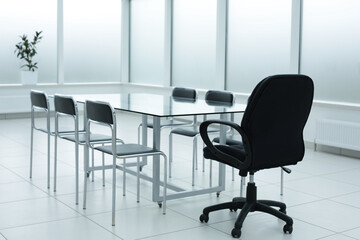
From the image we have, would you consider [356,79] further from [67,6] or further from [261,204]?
[67,6]

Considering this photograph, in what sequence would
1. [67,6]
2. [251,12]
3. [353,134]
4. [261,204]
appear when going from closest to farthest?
1. [261,204]
2. [353,134]
3. [251,12]
4. [67,6]

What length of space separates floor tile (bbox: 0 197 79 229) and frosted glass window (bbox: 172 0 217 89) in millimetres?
4789

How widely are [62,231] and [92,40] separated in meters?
7.16

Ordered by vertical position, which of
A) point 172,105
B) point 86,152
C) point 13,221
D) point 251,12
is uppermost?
point 251,12

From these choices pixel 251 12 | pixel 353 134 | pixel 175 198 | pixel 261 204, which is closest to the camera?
pixel 261 204

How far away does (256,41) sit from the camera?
758 centimetres

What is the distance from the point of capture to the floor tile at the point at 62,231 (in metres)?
3.31

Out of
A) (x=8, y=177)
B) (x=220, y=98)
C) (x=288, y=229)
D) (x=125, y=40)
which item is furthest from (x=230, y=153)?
(x=125, y=40)

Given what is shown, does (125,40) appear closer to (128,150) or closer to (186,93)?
(186,93)

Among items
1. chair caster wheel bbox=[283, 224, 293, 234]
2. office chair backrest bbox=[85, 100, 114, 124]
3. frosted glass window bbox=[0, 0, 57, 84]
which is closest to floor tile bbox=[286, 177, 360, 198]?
chair caster wheel bbox=[283, 224, 293, 234]

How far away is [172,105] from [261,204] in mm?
1238

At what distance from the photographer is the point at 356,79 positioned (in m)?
6.17

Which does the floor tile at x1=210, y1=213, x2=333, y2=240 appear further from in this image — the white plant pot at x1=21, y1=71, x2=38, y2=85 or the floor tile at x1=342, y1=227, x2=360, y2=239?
the white plant pot at x1=21, y1=71, x2=38, y2=85

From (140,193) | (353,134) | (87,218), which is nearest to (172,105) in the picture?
(140,193)
